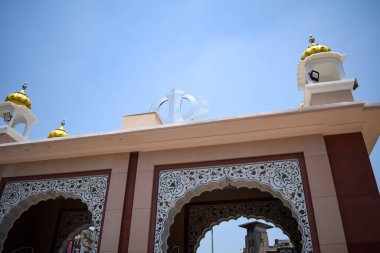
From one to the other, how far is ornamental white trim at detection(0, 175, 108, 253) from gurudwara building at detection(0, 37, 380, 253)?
2 centimetres

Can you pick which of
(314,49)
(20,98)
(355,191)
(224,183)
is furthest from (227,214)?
(20,98)

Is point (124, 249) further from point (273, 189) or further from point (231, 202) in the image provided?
point (231, 202)

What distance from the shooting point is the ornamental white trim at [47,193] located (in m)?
4.62

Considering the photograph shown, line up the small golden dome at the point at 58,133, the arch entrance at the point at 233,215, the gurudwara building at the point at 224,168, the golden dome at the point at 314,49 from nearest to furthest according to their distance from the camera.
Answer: the gurudwara building at the point at 224,168 < the golden dome at the point at 314,49 < the arch entrance at the point at 233,215 < the small golden dome at the point at 58,133

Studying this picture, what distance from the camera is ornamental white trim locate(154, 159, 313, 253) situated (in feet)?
12.9

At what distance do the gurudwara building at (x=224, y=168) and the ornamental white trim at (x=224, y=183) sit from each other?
0.01 metres

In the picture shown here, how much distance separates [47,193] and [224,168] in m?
2.60

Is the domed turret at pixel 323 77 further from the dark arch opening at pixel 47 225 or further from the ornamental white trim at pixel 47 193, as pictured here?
the dark arch opening at pixel 47 225

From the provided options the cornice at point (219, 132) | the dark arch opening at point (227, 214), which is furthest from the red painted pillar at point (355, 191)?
the dark arch opening at point (227, 214)

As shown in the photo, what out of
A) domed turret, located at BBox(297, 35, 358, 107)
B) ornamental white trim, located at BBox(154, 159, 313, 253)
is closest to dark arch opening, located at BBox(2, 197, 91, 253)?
ornamental white trim, located at BBox(154, 159, 313, 253)

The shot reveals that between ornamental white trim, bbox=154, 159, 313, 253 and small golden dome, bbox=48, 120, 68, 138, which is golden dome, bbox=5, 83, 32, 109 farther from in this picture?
ornamental white trim, bbox=154, 159, 313, 253

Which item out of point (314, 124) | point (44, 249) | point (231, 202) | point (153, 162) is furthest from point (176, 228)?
point (314, 124)

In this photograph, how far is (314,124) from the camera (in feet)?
13.3

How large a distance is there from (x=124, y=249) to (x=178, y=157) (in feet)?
4.32
